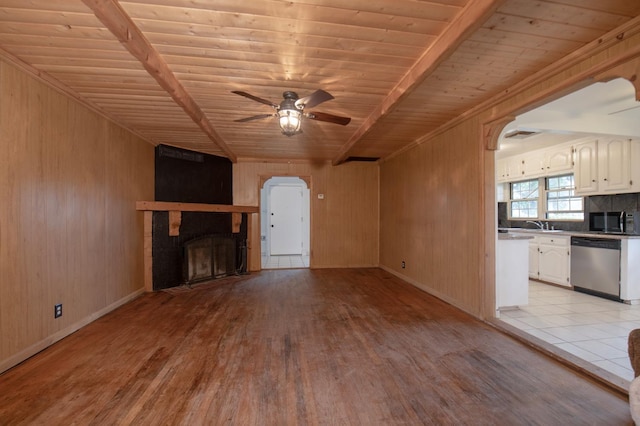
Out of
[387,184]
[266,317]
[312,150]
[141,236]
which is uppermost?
[312,150]

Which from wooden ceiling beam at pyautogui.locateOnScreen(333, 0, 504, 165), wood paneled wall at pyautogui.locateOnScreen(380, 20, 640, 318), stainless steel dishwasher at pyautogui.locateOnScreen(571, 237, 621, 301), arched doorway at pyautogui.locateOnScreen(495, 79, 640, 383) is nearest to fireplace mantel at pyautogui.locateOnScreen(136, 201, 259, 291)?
wooden ceiling beam at pyautogui.locateOnScreen(333, 0, 504, 165)

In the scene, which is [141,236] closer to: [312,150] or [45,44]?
[45,44]

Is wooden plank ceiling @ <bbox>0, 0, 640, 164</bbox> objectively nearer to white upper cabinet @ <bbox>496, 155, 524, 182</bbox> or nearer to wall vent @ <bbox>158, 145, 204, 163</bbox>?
wall vent @ <bbox>158, 145, 204, 163</bbox>

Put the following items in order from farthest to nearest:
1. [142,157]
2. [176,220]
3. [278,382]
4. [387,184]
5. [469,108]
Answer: [387,184]
[176,220]
[142,157]
[469,108]
[278,382]

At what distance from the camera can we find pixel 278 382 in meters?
1.86

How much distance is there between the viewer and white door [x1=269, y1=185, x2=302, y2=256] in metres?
7.91

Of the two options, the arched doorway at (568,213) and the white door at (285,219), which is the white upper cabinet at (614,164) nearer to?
the arched doorway at (568,213)

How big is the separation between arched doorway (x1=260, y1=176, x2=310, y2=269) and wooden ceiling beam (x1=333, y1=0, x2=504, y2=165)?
5149 millimetres

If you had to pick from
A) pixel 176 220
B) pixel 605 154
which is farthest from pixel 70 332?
pixel 605 154

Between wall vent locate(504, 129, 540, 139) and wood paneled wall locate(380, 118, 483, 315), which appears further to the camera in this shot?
wall vent locate(504, 129, 540, 139)

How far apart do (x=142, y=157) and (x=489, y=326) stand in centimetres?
482

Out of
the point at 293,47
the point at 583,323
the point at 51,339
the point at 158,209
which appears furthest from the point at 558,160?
the point at 51,339

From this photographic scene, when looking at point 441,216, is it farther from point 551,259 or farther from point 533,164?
point 533,164

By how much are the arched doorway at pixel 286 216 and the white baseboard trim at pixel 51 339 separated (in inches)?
181
